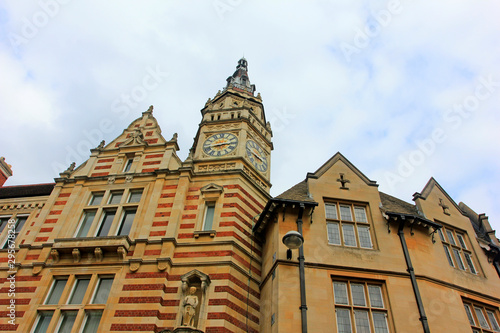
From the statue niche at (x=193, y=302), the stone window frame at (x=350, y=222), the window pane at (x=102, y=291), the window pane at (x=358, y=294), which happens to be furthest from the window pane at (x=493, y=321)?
the window pane at (x=102, y=291)

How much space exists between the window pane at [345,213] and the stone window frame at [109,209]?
10346 millimetres

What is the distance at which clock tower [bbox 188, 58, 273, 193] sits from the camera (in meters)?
22.2

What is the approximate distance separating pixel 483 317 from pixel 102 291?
644 inches

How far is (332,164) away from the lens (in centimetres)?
1942

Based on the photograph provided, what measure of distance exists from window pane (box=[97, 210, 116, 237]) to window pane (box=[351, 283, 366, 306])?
12.4 meters

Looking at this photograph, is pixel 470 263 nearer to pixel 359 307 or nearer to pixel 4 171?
pixel 359 307

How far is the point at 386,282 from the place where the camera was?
48.4 ft

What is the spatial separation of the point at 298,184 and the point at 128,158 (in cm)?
1094

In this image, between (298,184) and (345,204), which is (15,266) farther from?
(345,204)

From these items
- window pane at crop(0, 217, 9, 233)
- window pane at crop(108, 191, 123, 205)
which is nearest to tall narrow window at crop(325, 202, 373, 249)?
window pane at crop(108, 191, 123, 205)

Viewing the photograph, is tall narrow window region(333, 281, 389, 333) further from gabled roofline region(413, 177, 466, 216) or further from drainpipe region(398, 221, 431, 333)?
gabled roofline region(413, 177, 466, 216)

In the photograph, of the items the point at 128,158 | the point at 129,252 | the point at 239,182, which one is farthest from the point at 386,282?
the point at 128,158

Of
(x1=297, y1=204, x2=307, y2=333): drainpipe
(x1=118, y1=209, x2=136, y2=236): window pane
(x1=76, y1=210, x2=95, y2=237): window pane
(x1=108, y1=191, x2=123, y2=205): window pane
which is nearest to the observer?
(x1=297, y1=204, x2=307, y2=333): drainpipe

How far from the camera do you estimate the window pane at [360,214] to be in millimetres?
17250
